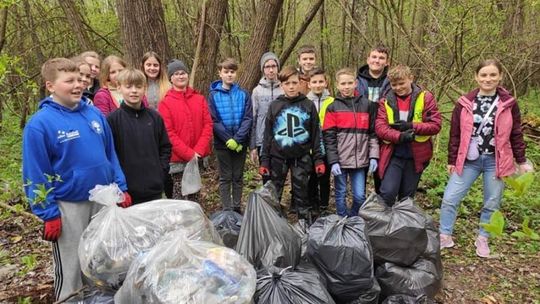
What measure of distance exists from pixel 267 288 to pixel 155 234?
69cm

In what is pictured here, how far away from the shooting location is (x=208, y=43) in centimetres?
571

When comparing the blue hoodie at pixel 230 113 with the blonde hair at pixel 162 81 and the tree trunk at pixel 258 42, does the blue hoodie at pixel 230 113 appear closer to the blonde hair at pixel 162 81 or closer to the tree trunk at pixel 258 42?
the blonde hair at pixel 162 81

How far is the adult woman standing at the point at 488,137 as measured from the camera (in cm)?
Answer: 335

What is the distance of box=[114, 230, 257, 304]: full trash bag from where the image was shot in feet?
5.92

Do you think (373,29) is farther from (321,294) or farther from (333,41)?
(321,294)

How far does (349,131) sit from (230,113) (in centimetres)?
118

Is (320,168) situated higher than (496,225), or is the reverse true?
(496,225)

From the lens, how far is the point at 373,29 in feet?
35.9

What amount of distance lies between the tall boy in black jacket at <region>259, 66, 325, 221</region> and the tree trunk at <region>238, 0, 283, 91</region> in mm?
1698

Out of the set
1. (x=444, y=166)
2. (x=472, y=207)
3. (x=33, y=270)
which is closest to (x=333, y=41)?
(x=444, y=166)

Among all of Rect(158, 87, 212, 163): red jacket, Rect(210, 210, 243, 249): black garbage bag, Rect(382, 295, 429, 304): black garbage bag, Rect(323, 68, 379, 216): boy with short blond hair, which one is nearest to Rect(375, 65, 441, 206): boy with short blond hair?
Rect(323, 68, 379, 216): boy with short blond hair

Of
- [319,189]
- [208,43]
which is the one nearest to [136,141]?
[319,189]

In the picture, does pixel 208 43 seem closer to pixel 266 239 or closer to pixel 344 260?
pixel 266 239

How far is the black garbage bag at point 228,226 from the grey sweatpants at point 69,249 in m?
0.96
